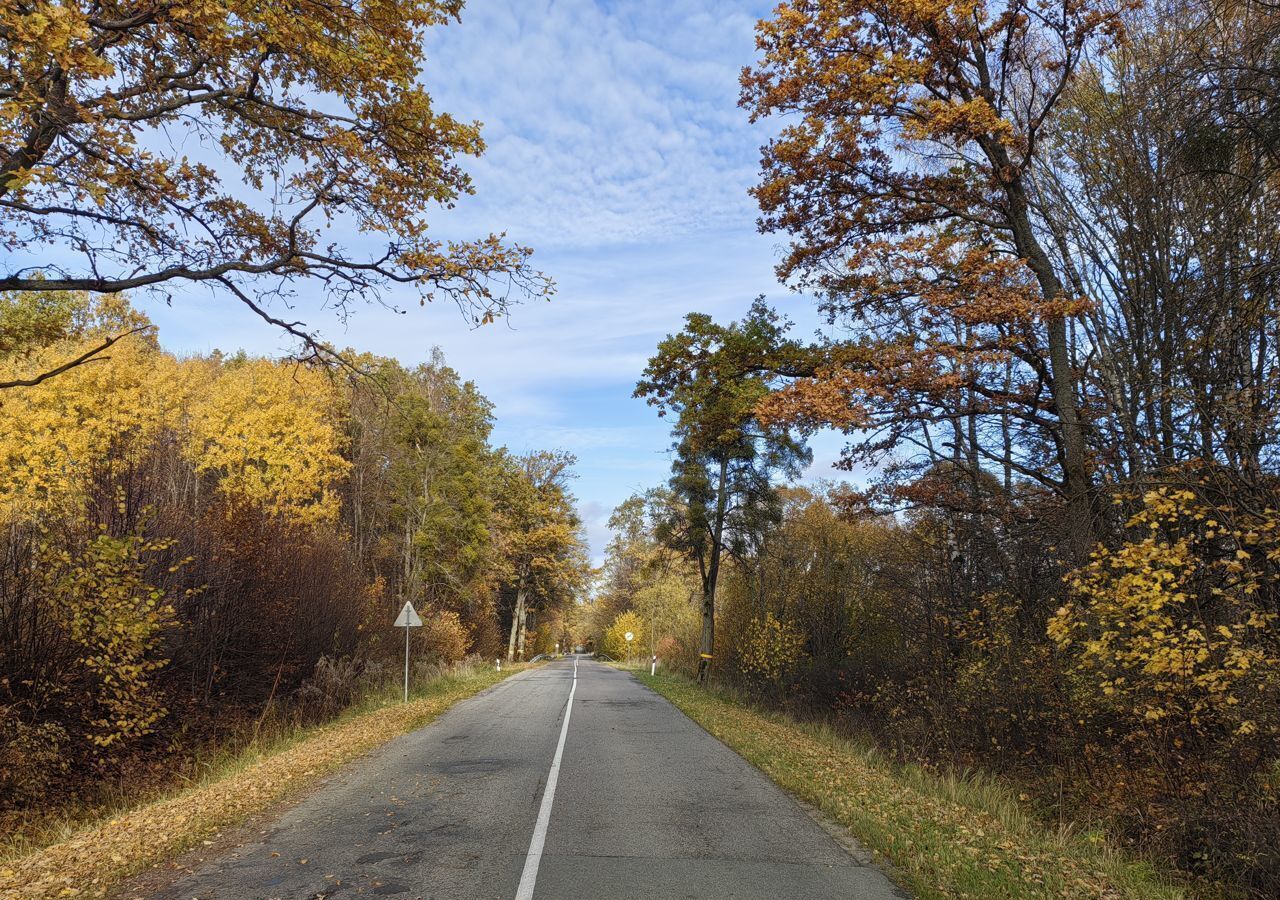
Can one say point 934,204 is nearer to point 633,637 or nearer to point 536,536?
point 536,536

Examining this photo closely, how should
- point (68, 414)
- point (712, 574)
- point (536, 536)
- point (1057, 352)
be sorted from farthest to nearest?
1. point (536, 536)
2. point (712, 574)
3. point (68, 414)
4. point (1057, 352)

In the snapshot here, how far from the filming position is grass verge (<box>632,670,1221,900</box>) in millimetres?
5473

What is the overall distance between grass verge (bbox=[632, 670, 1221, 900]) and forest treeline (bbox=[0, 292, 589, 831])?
718 centimetres

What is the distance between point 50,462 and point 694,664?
25268 millimetres

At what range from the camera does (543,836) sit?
6.59 meters

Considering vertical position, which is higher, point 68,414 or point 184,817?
point 68,414

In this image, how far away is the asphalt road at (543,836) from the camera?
208 inches

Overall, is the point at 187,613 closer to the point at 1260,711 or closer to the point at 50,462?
the point at 50,462

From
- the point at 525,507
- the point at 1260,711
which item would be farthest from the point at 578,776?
the point at 525,507

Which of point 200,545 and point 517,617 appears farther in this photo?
point 517,617

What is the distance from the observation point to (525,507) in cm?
4706

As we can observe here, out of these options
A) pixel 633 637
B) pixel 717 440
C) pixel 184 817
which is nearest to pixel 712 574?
pixel 717 440

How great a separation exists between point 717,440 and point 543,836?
34.8 ft

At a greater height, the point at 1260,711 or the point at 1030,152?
the point at 1030,152
